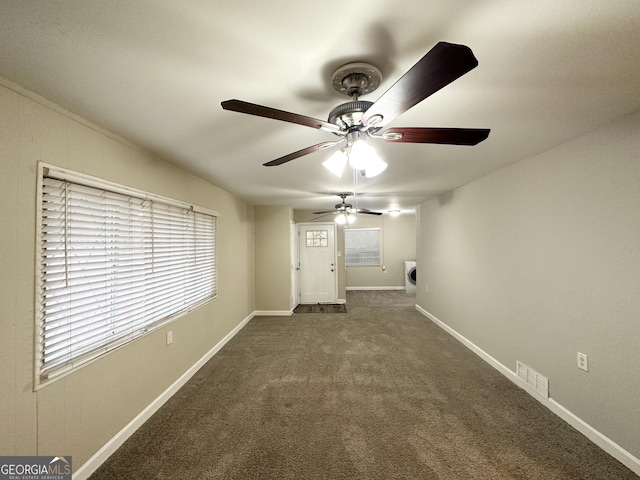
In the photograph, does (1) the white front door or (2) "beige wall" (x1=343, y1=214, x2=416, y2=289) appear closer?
(1) the white front door

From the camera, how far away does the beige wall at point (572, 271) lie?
1.72 m

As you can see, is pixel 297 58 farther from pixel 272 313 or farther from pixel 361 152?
pixel 272 313

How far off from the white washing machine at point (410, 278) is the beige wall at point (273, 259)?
144 inches

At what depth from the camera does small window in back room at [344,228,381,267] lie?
8.02 m


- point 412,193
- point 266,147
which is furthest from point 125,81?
point 412,193

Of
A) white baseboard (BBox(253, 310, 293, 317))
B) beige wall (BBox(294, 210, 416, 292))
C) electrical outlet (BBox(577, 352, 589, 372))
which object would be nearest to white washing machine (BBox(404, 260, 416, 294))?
beige wall (BBox(294, 210, 416, 292))

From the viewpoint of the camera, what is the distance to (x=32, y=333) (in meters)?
1.42

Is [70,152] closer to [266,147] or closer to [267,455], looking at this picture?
[266,147]

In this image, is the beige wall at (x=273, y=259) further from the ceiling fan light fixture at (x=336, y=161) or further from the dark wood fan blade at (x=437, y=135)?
the dark wood fan blade at (x=437, y=135)

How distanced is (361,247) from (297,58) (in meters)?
7.09

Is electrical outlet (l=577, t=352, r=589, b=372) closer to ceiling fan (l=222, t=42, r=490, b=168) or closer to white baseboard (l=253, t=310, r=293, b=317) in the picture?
ceiling fan (l=222, t=42, r=490, b=168)

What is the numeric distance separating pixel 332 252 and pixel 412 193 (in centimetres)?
254

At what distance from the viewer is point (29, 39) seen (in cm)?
102

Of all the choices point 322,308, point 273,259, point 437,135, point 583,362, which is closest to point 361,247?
point 322,308
